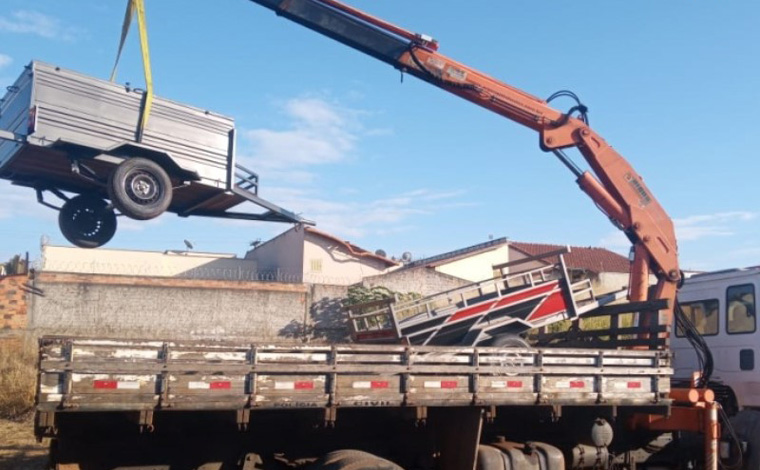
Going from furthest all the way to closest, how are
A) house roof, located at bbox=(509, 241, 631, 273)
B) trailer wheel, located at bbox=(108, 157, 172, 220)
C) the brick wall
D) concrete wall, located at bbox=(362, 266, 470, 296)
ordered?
1. house roof, located at bbox=(509, 241, 631, 273)
2. concrete wall, located at bbox=(362, 266, 470, 296)
3. the brick wall
4. trailer wheel, located at bbox=(108, 157, 172, 220)

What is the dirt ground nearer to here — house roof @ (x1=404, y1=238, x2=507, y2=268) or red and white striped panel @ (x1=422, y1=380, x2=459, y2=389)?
red and white striped panel @ (x1=422, y1=380, x2=459, y2=389)

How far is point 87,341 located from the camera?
5.18 m

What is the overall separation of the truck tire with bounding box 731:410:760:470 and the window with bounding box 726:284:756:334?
1031 mm

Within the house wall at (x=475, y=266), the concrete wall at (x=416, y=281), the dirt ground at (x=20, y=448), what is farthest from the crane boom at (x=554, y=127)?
the house wall at (x=475, y=266)

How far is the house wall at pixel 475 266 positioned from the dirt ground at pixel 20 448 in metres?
19.8

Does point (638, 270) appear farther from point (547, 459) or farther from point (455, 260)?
point (455, 260)

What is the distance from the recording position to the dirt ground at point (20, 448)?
9.54m

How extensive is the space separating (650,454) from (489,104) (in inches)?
187

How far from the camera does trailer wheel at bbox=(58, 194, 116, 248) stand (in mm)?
9117

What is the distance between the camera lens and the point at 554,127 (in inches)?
390

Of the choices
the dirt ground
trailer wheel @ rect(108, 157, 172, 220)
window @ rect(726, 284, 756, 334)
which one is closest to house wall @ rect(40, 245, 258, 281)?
the dirt ground

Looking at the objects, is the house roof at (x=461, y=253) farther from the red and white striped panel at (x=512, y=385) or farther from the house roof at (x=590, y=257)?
the red and white striped panel at (x=512, y=385)

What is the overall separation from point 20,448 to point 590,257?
3539 centimetres

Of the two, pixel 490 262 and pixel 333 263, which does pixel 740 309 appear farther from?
pixel 490 262
